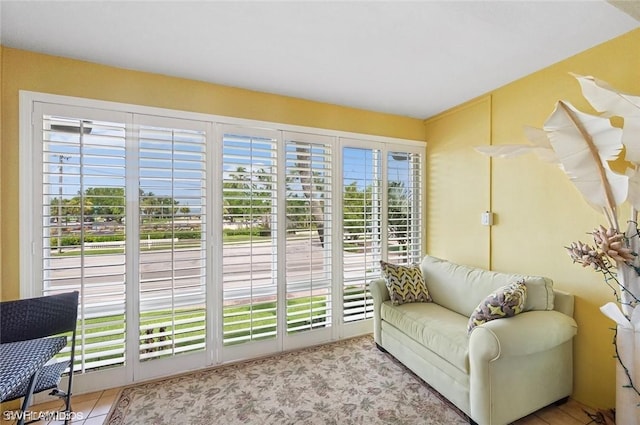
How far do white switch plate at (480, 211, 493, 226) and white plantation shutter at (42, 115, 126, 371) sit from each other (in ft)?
10.5

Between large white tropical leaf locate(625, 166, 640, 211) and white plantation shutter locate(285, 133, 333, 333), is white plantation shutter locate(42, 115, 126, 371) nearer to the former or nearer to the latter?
white plantation shutter locate(285, 133, 333, 333)

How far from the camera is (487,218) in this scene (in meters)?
2.69

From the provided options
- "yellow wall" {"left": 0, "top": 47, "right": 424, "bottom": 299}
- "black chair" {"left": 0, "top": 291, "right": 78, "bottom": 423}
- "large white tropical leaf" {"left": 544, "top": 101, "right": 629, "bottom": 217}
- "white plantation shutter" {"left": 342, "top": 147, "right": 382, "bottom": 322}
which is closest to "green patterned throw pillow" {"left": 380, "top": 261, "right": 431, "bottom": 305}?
"white plantation shutter" {"left": 342, "top": 147, "right": 382, "bottom": 322}

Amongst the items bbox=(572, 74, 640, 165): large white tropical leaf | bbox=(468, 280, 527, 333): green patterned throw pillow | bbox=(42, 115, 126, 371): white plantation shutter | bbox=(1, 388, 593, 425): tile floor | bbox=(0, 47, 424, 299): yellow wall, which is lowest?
bbox=(1, 388, 593, 425): tile floor

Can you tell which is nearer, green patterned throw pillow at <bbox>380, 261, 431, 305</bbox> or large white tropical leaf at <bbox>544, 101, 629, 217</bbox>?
large white tropical leaf at <bbox>544, 101, 629, 217</bbox>

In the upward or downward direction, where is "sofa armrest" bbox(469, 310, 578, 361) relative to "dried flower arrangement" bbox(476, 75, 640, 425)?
downward

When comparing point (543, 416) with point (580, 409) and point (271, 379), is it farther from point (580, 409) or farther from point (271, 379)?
point (271, 379)

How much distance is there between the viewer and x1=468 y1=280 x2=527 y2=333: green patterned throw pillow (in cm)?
188

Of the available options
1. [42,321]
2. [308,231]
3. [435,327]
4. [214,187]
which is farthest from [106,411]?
[435,327]

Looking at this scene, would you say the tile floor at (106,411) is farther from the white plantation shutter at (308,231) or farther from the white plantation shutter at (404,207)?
the white plantation shutter at (404,207)

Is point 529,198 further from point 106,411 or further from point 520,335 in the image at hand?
point 106,411

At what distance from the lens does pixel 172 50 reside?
2012 millimetres

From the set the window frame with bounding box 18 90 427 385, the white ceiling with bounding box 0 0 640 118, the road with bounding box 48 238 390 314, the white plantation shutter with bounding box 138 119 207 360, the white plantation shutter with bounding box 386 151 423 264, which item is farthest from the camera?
the white plantation shutter with bounding box 386 151 423 264

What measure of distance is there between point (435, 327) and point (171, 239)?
2.25 m
